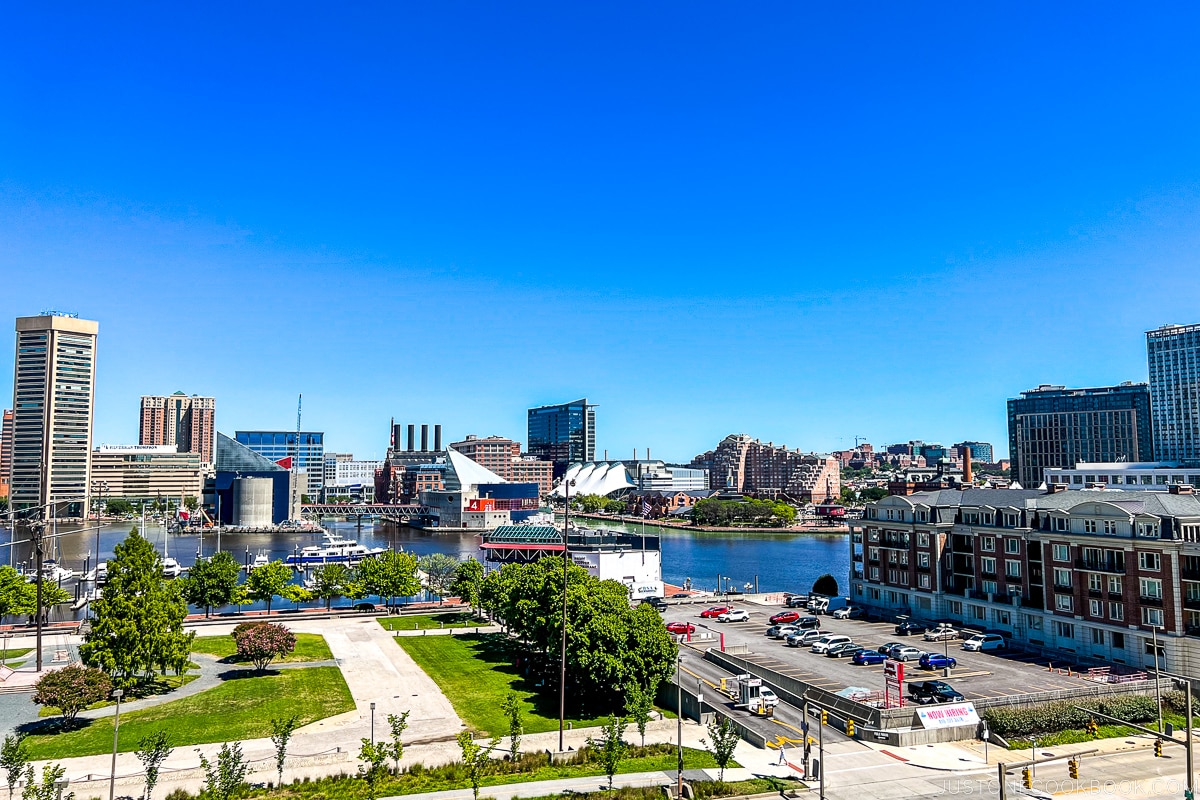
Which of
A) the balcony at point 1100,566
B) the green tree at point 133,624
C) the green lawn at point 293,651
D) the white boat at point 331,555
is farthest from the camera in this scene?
the white boat at point 331,555

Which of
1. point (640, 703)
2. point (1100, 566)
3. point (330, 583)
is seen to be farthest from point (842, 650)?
point (330, 583)

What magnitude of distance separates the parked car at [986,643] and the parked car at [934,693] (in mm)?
11579

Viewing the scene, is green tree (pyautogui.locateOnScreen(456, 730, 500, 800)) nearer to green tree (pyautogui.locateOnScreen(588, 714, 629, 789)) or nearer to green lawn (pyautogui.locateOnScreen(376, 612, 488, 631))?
green tree (pyautogui.locateOnScreen(588, 714, 629, 789))

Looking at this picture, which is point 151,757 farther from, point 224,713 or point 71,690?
point 224,713

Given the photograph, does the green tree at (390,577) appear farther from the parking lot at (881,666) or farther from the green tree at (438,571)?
the parking lot at (881,666)

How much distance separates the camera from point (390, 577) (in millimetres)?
65125

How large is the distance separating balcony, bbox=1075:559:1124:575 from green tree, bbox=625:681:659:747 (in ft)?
89.8

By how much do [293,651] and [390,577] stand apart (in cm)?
1682

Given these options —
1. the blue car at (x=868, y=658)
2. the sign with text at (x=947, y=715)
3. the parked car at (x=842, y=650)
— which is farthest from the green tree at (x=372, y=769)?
the parked car at (x=842, y=650)

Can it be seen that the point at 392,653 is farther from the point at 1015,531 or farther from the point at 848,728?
the point at 1015,531

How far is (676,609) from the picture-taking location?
66.3 m

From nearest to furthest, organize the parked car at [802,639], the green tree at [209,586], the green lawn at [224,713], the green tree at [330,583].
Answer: the green lawn at [224,713] < the parked car at [802,639] < the green tree at [209,586] < the green tree at [330,583]

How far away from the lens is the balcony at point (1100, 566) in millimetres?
46062

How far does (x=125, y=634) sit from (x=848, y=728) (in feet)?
104
